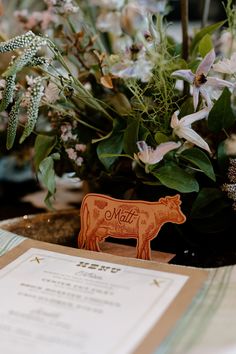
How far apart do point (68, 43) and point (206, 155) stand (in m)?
0.27

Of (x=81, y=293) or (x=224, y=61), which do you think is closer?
(x=81, y=293)

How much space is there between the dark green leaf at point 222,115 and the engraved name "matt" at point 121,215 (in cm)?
15

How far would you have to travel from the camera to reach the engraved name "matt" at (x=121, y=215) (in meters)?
0.58

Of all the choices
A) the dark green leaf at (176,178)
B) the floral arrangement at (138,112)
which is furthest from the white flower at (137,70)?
the dark green leaf at (176,178)

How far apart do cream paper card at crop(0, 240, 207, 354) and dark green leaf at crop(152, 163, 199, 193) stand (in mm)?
91

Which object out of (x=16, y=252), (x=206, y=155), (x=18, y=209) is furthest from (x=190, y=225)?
(x=18, y=209)

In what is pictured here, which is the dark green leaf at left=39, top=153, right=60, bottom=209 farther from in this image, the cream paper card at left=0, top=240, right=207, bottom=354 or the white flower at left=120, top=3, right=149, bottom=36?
the white flower at left=120, top=3, right=149, bottom=36

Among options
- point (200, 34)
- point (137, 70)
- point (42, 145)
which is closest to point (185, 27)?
point (200, 34)

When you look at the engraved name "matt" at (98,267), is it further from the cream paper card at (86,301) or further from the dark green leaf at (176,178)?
the dark green leaf at (176,178)

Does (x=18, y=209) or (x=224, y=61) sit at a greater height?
(x=224, y=61)

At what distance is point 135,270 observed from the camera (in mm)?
530

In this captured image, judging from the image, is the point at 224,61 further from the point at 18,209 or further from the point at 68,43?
the point at 18,209

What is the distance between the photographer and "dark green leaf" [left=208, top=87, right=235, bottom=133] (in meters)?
0.64

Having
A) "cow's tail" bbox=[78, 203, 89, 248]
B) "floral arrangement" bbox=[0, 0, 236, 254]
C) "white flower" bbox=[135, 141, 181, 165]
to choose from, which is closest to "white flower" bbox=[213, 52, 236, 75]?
"floral arrangement" bbox=[0, 0, 236, 254]
